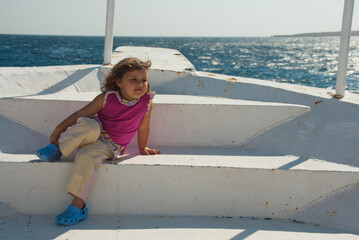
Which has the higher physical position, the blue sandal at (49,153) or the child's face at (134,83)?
the child's face at (134,83)

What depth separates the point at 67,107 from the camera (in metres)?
2.33

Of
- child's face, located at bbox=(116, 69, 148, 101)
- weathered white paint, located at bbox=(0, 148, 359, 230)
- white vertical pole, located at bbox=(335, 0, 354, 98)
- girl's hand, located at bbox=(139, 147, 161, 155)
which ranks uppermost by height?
white vertical pole, located at bbox=(335, 0, 354, 98)

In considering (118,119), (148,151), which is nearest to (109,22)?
(118,119)

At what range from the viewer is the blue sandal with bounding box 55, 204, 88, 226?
69.6 inches

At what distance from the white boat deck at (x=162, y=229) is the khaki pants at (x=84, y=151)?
19cm

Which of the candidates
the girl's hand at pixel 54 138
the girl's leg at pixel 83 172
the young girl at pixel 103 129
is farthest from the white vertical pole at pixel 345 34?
the girl's hand at pixel 54 138

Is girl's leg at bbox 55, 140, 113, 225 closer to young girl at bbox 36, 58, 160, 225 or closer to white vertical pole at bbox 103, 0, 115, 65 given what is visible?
young girl at bbox 36, 58, 160, 225

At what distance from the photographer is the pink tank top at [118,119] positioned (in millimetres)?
2043

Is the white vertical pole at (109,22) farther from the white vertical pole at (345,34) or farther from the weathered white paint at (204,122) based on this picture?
the white vertical pole at (345,34)

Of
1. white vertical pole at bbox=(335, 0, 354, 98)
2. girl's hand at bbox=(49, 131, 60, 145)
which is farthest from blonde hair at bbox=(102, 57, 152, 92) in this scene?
white vertical pole at bbox=(335, 0, 354, 98)

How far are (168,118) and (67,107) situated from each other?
0.63 m

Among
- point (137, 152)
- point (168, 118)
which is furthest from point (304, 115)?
point (137, 152)

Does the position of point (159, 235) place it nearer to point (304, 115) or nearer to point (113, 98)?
point (113, 98)

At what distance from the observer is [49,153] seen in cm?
188
